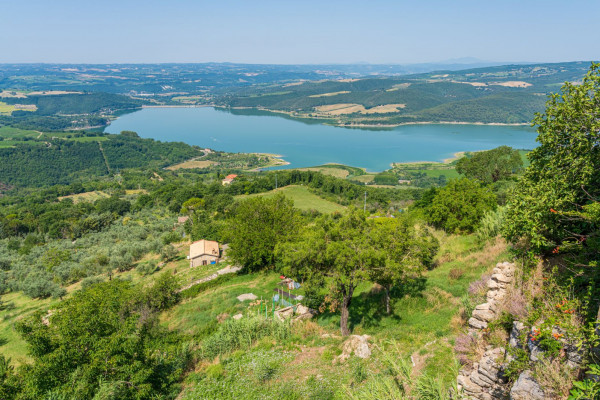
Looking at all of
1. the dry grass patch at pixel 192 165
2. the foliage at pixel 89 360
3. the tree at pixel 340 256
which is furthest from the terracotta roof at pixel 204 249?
the dry grass patch at pixel 192 165

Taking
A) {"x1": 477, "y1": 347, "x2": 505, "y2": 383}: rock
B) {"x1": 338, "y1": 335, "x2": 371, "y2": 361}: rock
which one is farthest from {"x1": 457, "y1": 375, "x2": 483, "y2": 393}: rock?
{"x1": 338, "y1": 335, "x2": 371, "y2": 361}: rock

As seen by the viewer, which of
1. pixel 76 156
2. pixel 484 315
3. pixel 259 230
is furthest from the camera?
pixel 76 156

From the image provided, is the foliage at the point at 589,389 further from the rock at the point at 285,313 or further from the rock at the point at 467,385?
the rock at the point at 285,313

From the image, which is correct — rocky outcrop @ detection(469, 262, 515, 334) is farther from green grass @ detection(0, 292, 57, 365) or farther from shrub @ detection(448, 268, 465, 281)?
green grass @ detection(0, 292, 57, 365)

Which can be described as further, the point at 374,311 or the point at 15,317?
the point at 15,317

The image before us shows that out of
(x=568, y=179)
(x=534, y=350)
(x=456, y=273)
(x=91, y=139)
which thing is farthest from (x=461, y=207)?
(x=91, y=139)

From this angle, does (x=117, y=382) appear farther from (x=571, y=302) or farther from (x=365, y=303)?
(x=571, y=302)

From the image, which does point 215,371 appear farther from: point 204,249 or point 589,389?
point 204,249

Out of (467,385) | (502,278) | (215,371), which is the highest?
(502,278)
